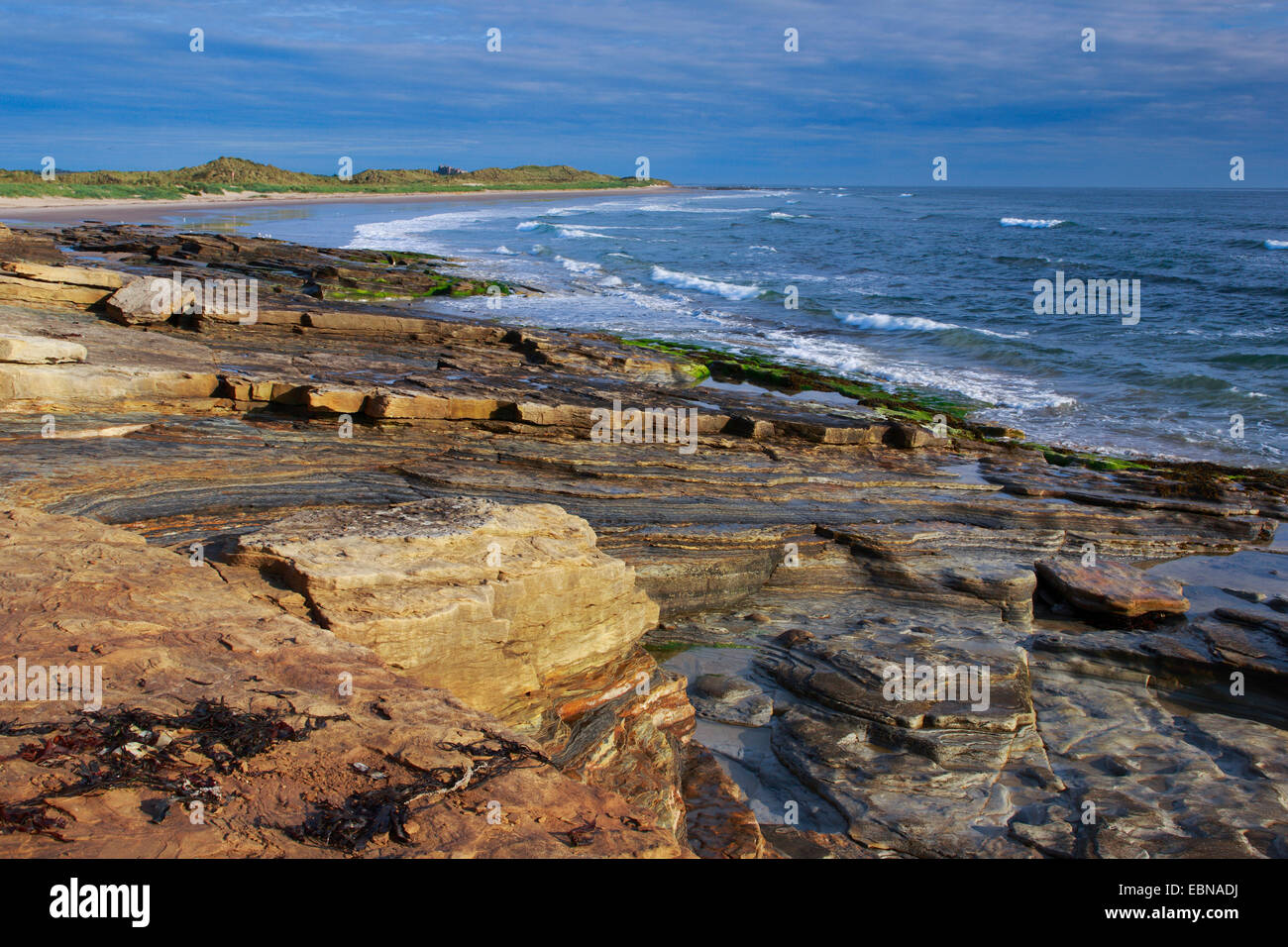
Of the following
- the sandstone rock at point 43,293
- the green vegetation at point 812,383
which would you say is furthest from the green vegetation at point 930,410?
the sandstone rock at point 43,293

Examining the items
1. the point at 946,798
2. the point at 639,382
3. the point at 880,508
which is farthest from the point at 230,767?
the point at 639,382

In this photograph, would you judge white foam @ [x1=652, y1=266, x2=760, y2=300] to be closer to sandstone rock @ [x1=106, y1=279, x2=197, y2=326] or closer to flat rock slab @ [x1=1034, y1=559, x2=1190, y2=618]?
sandstone rock @ [x1=106, y1=279, x2=197, y2=326]

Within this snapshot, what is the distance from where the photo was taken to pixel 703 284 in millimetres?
36875

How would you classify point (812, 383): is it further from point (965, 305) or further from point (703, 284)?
point (703, 284)

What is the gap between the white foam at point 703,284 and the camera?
114 feet

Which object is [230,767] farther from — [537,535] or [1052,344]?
[1052,344]

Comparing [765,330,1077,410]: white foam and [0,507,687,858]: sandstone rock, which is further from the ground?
[765,330,1077,410]: white foam

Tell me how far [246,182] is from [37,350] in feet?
301

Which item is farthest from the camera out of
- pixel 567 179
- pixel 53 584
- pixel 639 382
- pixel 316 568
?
pixel 567 179

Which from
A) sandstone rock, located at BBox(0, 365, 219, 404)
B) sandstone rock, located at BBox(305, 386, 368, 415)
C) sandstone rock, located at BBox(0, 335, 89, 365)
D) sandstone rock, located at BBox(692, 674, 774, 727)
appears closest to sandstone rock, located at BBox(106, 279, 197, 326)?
sandstone rock, located at BBox(0, 335, 89, 365)

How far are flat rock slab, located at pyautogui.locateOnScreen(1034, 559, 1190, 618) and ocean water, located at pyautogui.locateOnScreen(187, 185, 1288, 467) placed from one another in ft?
22.7

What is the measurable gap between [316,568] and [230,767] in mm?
2054

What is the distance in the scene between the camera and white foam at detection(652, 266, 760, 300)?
34.8 metres
